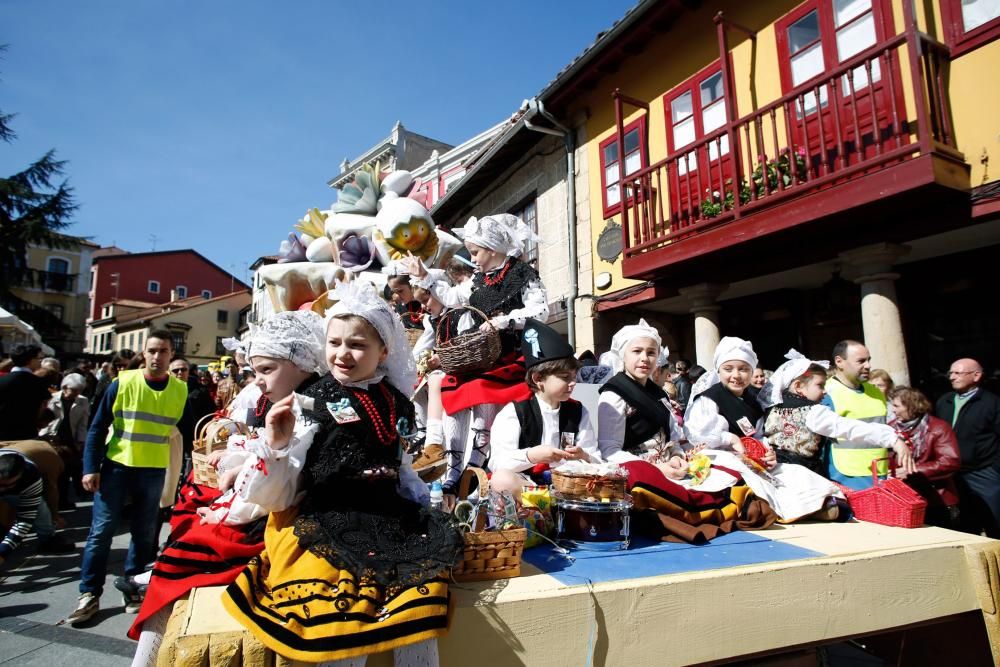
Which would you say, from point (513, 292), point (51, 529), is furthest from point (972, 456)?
point (51, 529)

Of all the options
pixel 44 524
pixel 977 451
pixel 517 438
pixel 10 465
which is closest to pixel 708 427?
pixel 517 438

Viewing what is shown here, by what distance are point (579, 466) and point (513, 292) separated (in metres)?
1.74

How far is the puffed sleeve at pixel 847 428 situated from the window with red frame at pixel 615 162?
653cm

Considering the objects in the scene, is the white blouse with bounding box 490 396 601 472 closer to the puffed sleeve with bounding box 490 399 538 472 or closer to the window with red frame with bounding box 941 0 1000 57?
the puffed sleeve with bounding box 490 399 538 472

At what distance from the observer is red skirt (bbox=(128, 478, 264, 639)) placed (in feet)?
6.54

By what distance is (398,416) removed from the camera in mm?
2273

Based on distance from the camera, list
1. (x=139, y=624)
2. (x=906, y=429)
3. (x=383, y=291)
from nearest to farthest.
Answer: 1. (x=139, y=624)
2. (x=383, y=291)
3. (x=906, y=429)

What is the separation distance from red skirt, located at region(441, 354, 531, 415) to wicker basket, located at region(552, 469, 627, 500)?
107 cm

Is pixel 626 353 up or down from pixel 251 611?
up

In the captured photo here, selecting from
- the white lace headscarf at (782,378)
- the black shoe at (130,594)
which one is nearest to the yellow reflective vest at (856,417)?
the white lace headscarf at (782,378)

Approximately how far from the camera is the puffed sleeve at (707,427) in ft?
12.1

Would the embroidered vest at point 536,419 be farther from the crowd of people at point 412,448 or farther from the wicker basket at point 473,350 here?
the wicker basket at point 473,350

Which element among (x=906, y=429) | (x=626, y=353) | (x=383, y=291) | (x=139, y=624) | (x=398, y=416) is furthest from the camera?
(x=906, y=429)

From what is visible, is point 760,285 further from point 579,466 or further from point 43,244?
point 43,244
